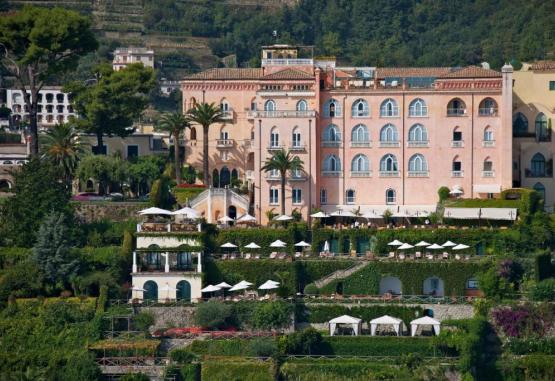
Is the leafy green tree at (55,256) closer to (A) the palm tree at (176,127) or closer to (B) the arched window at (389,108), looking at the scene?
(A) the palm tree at (176,127)

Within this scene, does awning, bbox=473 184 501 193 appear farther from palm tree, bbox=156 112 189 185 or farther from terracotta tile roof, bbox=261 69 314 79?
palm tree, bbox=156 112 189 185

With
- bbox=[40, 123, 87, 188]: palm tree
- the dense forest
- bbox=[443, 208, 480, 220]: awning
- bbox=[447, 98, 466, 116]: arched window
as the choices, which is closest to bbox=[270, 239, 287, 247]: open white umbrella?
bbox=[443, 208, 480, 220]: awning

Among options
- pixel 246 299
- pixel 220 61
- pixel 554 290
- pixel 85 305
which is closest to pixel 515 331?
pixel 554 290

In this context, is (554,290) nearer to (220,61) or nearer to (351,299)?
(351,299)

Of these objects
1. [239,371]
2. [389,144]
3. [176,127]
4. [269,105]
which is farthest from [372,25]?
[239,371]

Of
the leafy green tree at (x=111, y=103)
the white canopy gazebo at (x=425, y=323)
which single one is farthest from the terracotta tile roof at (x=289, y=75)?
the white canopy gazebo at (x=425, y=323)

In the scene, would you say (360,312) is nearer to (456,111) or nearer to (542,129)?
(456,111)
